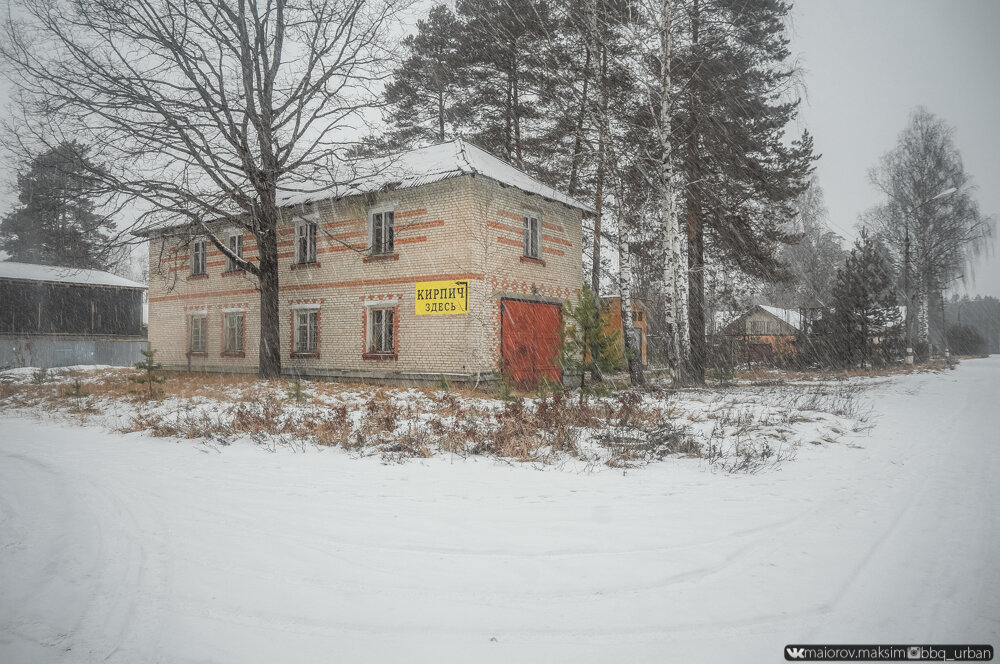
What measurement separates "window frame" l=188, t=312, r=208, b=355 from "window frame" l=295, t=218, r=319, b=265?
5.54 meters

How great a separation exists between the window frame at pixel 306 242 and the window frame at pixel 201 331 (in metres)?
5.54

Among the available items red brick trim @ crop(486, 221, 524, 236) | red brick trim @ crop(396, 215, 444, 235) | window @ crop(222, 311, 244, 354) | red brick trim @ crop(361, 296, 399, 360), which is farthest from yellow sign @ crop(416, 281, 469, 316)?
window @ crop(222, 311, 244, 354)

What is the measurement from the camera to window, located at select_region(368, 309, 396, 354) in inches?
645

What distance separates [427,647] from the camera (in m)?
2.37

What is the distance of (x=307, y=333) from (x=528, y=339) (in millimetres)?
7610

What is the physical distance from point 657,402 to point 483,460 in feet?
17.8

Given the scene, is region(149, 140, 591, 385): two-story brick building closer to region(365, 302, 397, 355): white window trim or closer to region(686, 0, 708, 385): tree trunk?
region(365, 302, 397, 355): white window trim

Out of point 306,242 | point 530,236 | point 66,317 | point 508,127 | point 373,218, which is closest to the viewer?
point 373,218

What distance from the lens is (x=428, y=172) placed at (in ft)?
49.8

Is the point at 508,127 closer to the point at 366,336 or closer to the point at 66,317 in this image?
the point at 366,336

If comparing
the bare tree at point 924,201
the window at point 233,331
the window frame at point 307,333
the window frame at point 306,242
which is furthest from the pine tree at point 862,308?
the window at point 233,331

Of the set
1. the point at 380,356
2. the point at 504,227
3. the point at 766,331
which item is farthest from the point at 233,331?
the point at 766,331

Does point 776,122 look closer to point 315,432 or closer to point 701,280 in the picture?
point 701,280

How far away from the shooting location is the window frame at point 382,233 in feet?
54.1
